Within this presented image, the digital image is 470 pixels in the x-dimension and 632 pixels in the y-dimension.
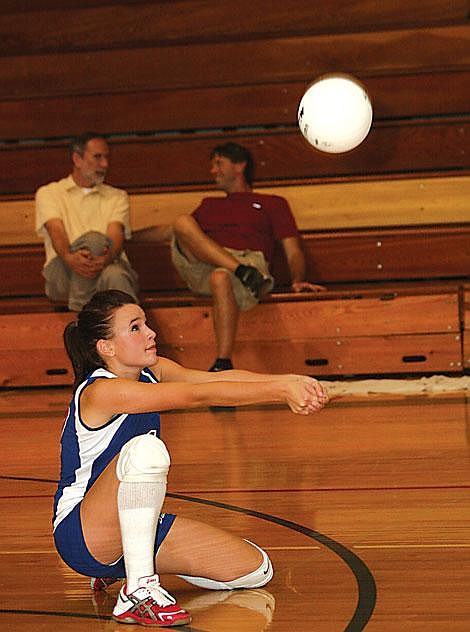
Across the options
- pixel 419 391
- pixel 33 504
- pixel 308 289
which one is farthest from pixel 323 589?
pixel 308 289

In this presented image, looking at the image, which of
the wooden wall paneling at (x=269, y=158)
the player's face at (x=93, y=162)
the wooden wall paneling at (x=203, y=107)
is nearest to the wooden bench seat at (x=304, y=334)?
the player's face at (x=93, y=162)

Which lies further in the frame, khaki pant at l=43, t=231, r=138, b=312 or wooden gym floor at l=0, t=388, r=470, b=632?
khaki pant at l=43, t=231, r=138, b=312

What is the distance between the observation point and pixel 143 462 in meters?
2.10

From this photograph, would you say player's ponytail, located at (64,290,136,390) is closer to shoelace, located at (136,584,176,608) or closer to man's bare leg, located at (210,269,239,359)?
shoelace, located at (136,584,176,608)

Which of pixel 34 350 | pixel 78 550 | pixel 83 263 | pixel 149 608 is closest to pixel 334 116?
pixel 83 263

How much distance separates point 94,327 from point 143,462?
1.27ft

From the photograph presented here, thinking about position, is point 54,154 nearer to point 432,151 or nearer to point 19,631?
point 432,151

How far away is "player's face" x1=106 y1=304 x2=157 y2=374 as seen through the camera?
2.34m

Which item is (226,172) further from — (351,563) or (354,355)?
(351,563)

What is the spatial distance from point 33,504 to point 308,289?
256 cm

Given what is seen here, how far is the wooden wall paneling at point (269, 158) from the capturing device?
6113mm

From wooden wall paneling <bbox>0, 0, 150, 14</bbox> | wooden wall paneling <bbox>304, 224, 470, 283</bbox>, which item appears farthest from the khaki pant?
wooden wall paneling <bbox>0, 0, 150, 14</bbox>

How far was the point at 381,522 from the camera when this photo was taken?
2.84 metres

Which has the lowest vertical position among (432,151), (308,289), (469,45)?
(308,289)
